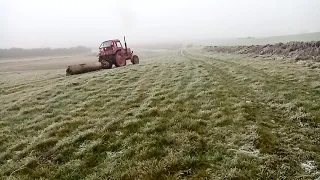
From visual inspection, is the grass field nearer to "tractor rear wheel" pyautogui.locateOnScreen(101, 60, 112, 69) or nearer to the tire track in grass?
the tire track in grass

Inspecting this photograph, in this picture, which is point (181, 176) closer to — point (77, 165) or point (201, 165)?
point (201, 165)

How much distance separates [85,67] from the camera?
28.7 meters

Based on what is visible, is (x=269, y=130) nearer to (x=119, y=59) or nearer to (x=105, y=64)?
(x=105, y=64)

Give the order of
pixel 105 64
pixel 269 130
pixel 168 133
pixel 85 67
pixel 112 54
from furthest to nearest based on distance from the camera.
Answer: pixel 112 54
pixel 105 64
pixel 85 67
pixel 168 133
pixel 269 130

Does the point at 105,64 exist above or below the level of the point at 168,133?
above

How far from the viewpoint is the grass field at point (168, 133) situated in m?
7.50

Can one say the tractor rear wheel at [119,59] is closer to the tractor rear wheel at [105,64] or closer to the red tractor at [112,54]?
the red tractor at [112,54]

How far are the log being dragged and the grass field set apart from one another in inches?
416

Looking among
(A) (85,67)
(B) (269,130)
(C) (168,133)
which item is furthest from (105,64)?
(B) (269,130)

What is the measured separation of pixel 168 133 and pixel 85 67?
21209mm

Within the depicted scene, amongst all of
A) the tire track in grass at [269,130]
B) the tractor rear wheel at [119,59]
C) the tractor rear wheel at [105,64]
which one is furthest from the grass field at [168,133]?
the tractor rear wheel at [119,59]

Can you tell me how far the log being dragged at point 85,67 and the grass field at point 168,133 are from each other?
10561 millimetres

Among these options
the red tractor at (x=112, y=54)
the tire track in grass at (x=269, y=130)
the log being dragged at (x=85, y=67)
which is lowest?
the tire track in grass at (x=269, y=130)

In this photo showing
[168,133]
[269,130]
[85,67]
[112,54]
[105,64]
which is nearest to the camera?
[269,130]
